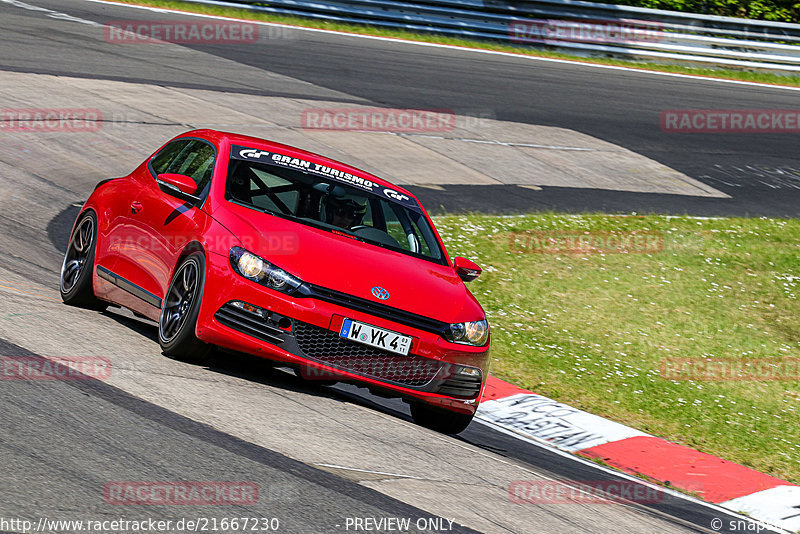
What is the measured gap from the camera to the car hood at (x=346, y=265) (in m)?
6.62

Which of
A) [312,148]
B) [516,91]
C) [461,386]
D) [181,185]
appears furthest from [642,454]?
[516,91]

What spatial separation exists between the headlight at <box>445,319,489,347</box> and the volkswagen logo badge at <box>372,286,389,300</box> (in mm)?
494

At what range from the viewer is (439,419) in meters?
7.28

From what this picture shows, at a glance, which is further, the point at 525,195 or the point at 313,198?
the point at 525,195

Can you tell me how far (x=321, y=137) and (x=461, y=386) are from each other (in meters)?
10.8

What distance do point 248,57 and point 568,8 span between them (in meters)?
8.90

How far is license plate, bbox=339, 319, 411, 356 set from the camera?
6.49 metres

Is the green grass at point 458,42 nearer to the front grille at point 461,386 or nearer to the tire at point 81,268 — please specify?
the tire at point 81,268

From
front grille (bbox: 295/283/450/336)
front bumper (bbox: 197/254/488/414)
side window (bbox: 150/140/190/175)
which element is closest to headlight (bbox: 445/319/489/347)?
front grille (bbox: 295/283/450/336)

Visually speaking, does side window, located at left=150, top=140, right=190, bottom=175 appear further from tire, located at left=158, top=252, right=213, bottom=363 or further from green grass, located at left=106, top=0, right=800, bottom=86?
green grass, located at left=106, top=0, right=800, bottom=86

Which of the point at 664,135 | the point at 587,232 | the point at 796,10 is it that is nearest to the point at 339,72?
the point at 664,135

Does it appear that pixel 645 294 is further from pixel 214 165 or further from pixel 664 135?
pixel 664 135

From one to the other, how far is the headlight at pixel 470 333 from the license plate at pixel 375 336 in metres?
0.36

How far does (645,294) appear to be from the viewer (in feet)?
39.4
